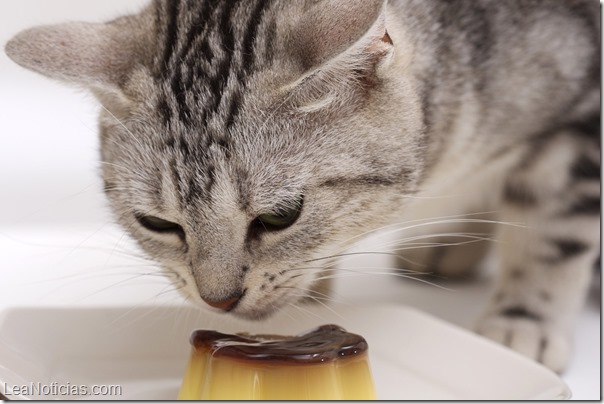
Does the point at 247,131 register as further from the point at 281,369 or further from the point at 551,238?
the point at 551,238

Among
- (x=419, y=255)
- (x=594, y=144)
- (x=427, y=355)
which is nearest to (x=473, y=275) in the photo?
(x=419, y=255)

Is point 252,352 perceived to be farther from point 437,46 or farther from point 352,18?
point 437,46

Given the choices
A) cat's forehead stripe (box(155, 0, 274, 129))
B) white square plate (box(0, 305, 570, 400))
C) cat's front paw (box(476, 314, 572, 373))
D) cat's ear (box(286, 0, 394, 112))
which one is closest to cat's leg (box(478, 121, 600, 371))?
cat's front paw (box(476, 314, 572, 373))

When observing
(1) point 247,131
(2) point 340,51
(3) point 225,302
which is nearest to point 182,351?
(3) point 225,302

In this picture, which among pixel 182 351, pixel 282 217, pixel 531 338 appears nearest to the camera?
pixel 282 217

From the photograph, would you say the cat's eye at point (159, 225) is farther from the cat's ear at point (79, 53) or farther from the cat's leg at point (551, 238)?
the cat's leg at point (551, 238)

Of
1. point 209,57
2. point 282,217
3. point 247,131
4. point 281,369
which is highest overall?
point 209,57

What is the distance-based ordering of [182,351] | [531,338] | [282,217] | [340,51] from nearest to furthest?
1. [340,51]
2. [282,217]
3. [182,351]
4. [531,338]
